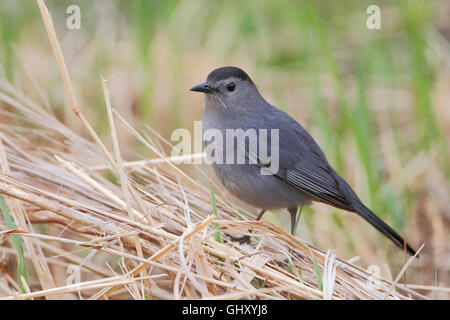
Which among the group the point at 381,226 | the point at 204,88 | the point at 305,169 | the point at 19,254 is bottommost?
the point at 381,226

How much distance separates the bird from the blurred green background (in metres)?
0.68

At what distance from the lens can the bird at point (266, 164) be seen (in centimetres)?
371

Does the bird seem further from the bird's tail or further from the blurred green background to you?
the blurred green background

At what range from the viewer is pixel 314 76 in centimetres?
525

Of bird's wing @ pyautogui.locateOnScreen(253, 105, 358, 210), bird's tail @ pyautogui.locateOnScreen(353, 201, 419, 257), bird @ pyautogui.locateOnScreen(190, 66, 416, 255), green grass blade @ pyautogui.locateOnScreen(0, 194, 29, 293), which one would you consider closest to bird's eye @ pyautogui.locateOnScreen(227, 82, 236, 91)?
bird @ pyautogui.locateOnScreen(190, 66, 416, 255)

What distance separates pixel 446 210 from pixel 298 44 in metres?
2.58

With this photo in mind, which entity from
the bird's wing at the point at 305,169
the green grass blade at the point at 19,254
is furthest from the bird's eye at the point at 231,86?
the green grass blade at the point at 19,254

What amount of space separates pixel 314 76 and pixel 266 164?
5.56 ft

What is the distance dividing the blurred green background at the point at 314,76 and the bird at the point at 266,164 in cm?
68

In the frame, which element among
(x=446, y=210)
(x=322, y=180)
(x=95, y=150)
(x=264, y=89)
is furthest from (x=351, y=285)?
(x=264, y=89)

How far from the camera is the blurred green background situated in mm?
4801

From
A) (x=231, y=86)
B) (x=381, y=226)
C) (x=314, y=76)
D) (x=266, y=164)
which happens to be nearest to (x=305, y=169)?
(x=266, y=164)

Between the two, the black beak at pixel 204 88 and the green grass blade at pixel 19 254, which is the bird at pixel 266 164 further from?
the green grass blade at pixel 19 254

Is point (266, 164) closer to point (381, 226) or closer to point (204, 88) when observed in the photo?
point (204, 88)
